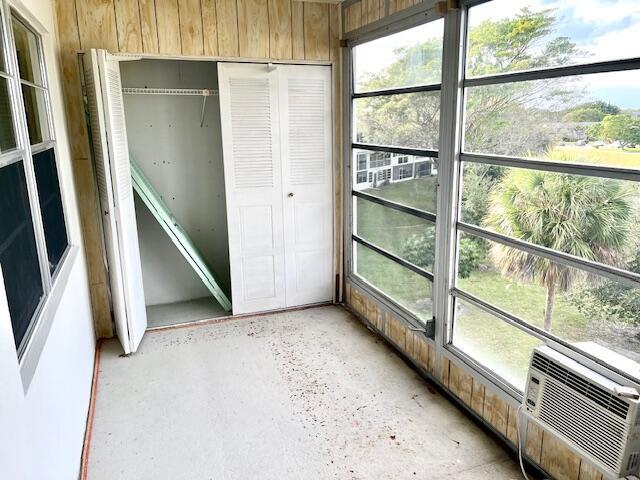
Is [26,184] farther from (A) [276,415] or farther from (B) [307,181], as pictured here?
(B) [307,181]

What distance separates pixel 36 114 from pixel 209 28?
1559 millimetres

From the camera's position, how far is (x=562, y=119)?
6.68 ft

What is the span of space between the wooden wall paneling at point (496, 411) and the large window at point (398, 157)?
0.68 meters

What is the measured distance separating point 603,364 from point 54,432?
2.17 m

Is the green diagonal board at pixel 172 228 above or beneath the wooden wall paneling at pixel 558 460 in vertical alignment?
above

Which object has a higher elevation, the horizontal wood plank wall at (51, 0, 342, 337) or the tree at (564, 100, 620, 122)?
the horizontal wood plank wall at (51, 0, 342, 337)

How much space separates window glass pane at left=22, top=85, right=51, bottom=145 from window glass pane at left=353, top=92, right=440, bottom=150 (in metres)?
2.20

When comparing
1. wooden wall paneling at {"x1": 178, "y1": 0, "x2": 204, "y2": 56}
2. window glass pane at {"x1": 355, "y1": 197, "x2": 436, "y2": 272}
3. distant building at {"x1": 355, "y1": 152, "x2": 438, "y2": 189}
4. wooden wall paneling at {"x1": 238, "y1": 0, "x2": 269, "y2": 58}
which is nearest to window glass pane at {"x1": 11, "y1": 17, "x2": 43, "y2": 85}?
wooden wall paneling at {"x1": 178, "y1": 0, "x2": 204, "y2": 56}

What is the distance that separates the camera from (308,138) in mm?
4043

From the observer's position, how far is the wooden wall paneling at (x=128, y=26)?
336 centimetres

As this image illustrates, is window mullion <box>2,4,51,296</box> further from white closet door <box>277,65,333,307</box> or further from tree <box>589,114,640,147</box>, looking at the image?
tree <box>589,114,640,147</box>

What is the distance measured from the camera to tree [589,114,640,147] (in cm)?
173

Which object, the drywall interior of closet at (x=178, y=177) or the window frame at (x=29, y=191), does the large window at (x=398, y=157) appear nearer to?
the drywall interior of closet at (x=178, y=177)

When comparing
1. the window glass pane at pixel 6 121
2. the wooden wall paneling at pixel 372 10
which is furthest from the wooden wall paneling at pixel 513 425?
the wooden wall paneling at pixel 372 10
